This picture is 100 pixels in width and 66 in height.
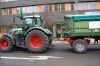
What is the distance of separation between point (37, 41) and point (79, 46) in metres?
2.82

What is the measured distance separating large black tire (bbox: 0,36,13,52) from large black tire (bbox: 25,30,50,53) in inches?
47.4

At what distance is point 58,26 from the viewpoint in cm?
4538

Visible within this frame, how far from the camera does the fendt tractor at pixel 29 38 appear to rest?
1747 centimetres

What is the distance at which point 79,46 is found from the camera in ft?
57.0

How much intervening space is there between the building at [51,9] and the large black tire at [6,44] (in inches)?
963

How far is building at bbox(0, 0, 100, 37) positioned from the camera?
148 ft

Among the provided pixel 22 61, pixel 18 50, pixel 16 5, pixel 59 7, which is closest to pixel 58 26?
pixel 59 7

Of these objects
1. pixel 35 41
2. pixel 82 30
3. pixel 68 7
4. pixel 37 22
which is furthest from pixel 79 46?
pixel 68 7

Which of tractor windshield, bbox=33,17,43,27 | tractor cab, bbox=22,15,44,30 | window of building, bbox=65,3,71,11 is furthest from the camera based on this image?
window of building, bbox=65,3,71,11

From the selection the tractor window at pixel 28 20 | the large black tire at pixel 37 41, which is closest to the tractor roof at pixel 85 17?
the large black tire at pixel 37 41

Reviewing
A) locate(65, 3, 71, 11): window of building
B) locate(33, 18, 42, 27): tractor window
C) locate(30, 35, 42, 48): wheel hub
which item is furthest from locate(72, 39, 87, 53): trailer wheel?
locate(65, 3, 71, 11): window of building

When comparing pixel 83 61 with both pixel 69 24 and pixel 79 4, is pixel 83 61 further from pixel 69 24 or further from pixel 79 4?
pixel 79 4

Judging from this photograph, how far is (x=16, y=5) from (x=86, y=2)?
13502 mm

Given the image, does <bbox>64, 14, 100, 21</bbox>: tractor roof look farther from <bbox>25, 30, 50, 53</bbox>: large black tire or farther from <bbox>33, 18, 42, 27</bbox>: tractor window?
<bbox>33, 18, 42, 27</bbox>: tractor window
